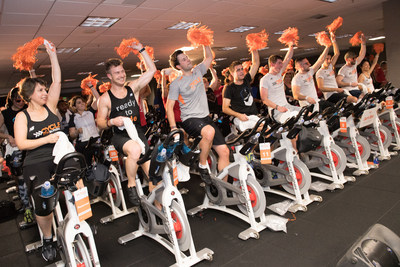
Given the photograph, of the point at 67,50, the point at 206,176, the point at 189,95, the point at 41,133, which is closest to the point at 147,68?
the point at 189,95

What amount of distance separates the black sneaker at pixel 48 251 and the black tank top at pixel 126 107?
1.23 meters

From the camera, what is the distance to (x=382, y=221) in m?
2.71

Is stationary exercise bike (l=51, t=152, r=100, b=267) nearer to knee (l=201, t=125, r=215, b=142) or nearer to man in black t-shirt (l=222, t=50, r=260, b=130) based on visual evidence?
knee (l=201, t=125, r=215, b=142)

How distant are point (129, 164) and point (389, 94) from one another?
171 inches

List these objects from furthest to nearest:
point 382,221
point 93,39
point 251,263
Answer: point 93,39
point 382,221
point 251,263

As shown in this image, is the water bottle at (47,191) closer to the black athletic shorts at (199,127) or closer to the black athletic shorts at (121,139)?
the black athletic shorts at (121,139)

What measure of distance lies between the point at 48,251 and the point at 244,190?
1.96m

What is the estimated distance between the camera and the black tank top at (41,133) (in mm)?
2453

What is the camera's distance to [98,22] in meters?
6.32

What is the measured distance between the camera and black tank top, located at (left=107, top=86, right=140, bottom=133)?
9.59 feet

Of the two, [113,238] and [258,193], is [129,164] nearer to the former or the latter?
[113,238]

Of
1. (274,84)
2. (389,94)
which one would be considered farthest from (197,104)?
(389,94)

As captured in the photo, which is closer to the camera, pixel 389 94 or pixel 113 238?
pixel 113 238

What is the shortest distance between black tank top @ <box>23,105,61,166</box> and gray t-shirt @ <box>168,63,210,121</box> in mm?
1280
